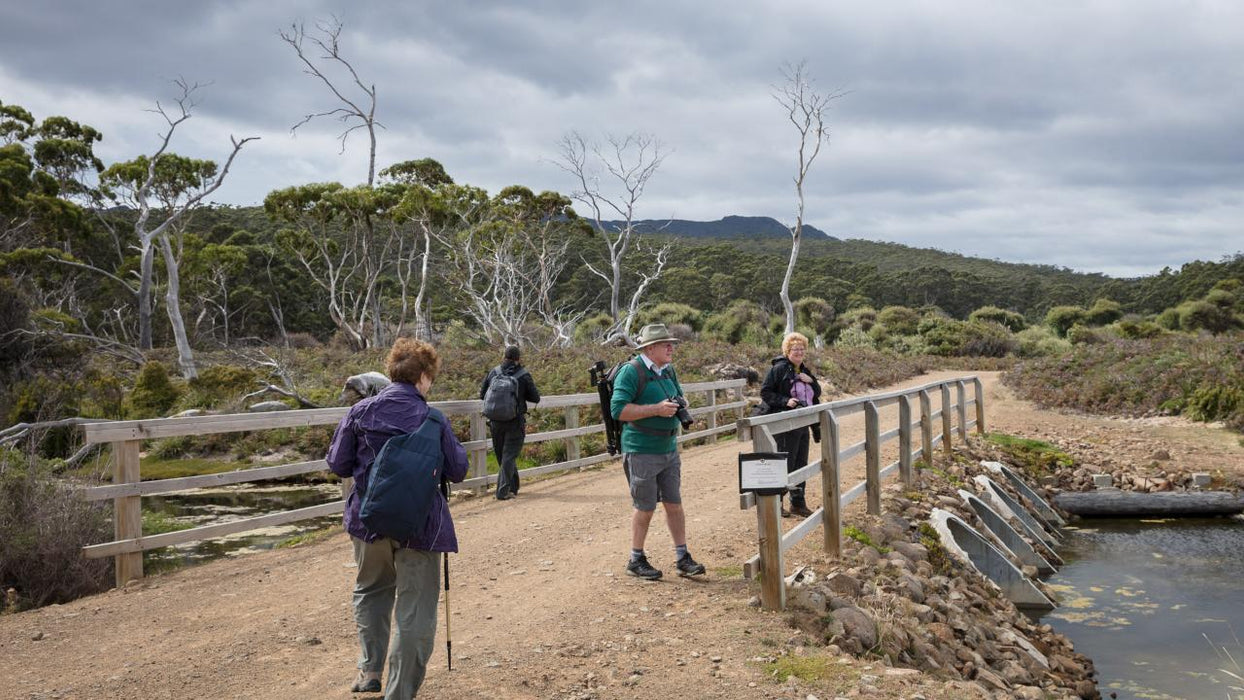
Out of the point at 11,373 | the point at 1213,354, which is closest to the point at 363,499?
the point at 11,373

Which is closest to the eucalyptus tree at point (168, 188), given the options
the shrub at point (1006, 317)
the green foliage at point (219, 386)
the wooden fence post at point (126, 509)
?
the green foliage at point (219, 386)

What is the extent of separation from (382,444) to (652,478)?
2.46 meters

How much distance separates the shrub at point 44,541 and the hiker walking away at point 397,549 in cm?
387

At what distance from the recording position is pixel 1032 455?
16.1 m

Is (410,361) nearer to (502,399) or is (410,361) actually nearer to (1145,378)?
(502,399)

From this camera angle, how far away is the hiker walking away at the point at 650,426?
6043 mm

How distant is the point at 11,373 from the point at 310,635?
1492cm

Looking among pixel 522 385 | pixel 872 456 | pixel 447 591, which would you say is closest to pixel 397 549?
pixel 447 591

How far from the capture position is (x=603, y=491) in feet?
35.7

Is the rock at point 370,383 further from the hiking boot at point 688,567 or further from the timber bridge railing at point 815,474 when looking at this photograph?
the hiking boot at point 688,567

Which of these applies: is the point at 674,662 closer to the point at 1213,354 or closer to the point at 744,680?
the point at 744,680

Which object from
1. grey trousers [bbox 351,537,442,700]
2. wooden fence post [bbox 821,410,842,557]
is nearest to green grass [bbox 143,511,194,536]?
grey trousers [bbox 351,537,442,700]

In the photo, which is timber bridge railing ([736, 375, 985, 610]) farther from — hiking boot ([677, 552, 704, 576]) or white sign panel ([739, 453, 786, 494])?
hiking boot ([677, 552, 704, 576])

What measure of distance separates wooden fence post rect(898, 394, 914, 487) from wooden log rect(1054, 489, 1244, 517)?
5.13 m
